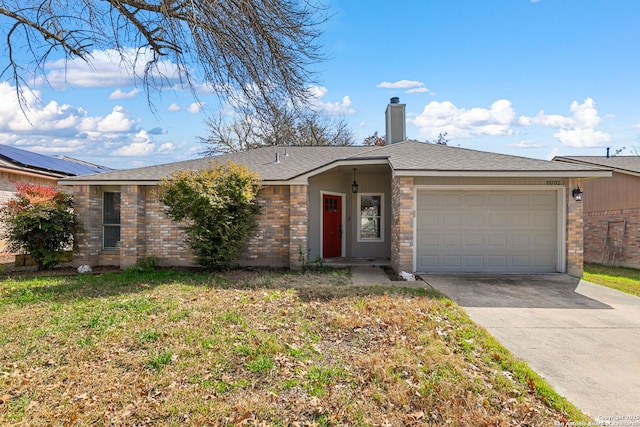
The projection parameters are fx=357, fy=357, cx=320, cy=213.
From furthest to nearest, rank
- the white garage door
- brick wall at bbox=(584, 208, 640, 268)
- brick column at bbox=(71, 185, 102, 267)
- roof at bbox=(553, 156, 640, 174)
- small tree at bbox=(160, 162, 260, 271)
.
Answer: roof at bbox=(553, 156, 640, 174) < brick wall at bbox=(584, 208, 640, 268) < brick column at bbox=(71, 185, 102, 267) < the white garage door < small tree at bbox=(160, 162, 260, 271)

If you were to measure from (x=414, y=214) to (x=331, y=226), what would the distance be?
331 centimetres

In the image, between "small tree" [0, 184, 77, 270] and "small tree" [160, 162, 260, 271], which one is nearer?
"small tree" [160, 162, 260, 271]

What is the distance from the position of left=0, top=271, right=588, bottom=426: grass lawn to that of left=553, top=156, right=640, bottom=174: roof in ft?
33.1

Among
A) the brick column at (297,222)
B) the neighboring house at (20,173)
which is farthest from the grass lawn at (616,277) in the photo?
the neighboring house at (20,173)

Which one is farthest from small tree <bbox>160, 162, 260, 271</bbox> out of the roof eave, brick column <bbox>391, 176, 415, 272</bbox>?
the roof eave

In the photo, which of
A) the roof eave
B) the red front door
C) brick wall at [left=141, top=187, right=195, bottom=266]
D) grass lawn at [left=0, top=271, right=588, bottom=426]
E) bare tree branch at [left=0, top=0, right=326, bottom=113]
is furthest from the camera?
the red front door

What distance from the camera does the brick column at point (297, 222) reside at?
9.53m

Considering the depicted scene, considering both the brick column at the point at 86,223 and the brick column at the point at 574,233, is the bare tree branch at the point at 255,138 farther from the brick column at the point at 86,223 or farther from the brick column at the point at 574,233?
the brick column at the point at 574,233

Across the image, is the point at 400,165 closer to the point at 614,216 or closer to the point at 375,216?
the point at 375,216

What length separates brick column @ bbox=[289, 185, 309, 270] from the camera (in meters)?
9.53

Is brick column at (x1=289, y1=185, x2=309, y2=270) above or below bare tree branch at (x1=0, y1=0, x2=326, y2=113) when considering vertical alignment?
below

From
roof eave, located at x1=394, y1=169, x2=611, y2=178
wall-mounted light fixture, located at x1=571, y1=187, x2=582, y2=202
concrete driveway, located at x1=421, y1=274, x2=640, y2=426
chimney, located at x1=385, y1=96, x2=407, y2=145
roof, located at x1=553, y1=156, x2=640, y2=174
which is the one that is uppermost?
chimney, located at x1=385, y1=96, x2=407, y2=145

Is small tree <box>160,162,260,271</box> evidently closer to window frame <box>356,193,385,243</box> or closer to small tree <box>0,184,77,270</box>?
small tree <box>0,184,77,270</box>

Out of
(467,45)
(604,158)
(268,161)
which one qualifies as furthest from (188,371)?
(604,158)
